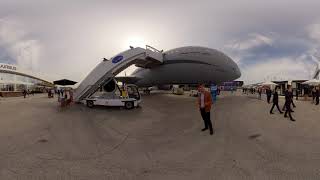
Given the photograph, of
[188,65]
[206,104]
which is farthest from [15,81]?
[206,104]

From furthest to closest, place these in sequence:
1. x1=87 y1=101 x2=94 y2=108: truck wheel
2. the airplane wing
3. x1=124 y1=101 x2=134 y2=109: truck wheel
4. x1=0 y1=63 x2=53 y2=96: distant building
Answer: x1=0 y1=63 x2=53 y2=96: distant building
the airplane wing
x1=87 y1=101 x2=94 y2=108: truck wheel
x1=124 y1=101 x2=134 y2=109: truck wheel

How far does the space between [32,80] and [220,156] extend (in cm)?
8548

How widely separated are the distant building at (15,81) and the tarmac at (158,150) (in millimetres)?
41122

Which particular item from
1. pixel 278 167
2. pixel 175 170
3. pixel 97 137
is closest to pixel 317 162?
pixel 278 167

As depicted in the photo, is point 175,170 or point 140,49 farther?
point 140,49

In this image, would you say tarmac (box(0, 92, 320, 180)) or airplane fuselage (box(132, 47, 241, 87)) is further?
airplane fuselage (box(132, 47, 241, 87))

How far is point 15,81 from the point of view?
60.5 meters

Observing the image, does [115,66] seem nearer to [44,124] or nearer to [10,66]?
[44,124]

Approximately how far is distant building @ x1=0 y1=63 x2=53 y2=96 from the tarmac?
4112 centimetres

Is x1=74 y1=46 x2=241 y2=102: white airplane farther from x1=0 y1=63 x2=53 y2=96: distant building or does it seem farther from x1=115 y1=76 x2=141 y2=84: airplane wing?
x1=0 y1=63 x2=53 y2=96: distant building

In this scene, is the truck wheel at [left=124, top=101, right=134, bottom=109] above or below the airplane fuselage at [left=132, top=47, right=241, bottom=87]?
below

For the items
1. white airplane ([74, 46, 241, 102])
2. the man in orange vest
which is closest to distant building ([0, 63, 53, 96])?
white airplane ([74, 46, 241, 102])

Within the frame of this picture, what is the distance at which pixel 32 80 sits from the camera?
266 ft

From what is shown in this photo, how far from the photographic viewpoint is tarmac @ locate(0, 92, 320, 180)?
5605 millimetres
